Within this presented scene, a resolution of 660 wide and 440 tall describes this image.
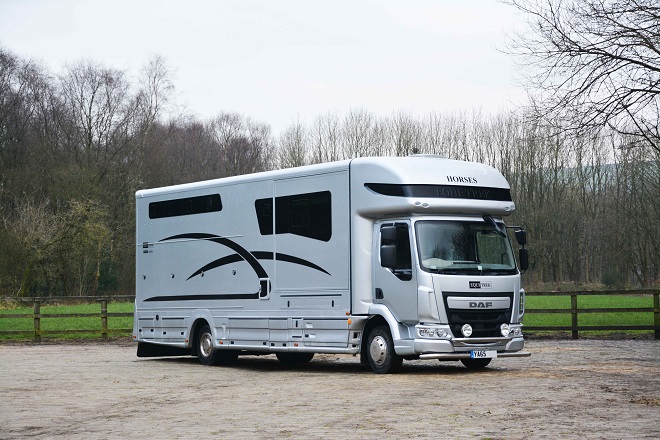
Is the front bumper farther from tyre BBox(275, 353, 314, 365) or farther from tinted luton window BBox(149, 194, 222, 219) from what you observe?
tinted luton window BBox(149, 194, 222, 219)

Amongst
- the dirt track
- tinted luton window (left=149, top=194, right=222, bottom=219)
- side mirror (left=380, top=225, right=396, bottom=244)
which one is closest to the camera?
the dirt track

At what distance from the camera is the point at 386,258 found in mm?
15945

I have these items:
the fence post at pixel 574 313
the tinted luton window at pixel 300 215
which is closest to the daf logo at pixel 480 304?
the tinted luton window at pixel 300 215

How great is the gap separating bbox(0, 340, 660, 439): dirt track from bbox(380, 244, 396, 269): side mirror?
1775 millimetres

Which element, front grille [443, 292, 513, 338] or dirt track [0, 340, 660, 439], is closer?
dirt track [0, 340, 660, 439]

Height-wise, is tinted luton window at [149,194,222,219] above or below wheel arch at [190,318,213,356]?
above

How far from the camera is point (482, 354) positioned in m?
16.0

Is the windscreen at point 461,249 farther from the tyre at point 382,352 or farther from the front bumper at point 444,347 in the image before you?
the tyre at point 382,352

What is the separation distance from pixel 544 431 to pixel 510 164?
189 ft

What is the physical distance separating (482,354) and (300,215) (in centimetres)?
395

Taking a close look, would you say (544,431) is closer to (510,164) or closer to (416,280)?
(416,280)

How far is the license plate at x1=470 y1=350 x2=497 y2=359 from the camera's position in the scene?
52.3ft

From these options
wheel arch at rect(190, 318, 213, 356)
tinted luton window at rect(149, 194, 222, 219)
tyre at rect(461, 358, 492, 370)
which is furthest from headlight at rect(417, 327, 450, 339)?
wheel arch at rect(190, 318, 213, 356)

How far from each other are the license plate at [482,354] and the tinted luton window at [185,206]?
6085 millimetres
